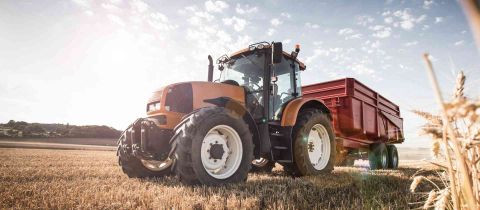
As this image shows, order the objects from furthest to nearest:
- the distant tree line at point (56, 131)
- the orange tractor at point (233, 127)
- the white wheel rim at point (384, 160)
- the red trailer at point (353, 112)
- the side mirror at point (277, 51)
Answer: the distant tree line at point (56, 131) < the white wheel rim at point (384, 160) < the red trailer at point (353, 112) < the side mirror at point (277, 51) < the orange tractor at point (233, 127)

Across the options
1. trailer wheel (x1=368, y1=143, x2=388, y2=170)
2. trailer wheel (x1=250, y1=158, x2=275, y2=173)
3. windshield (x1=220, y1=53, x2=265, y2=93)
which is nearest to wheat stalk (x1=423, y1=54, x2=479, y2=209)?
windshield (x1=220, y1=53, x2=265, y2=93)

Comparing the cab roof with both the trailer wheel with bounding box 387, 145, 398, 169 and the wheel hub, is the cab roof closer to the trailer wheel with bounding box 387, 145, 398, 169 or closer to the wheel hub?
the wheel hub

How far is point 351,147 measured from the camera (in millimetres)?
7867

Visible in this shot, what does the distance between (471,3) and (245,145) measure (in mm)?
4239

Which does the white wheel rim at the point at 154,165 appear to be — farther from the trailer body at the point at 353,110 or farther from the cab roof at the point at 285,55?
the trailer body at the point at 353,110

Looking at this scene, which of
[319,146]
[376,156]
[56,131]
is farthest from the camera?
[56,131]

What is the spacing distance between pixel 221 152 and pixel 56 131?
154 feet

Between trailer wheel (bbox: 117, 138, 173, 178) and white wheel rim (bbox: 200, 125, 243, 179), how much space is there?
3.97 ft

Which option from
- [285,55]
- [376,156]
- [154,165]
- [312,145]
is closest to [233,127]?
[154,165]

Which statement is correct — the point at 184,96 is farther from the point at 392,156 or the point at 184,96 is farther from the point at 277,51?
the point at 392,156

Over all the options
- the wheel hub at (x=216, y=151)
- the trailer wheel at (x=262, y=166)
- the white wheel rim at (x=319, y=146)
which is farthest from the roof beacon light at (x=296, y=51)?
the wheel hub at (x=216, y=151)

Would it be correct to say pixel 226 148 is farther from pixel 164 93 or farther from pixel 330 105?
pixel 330 105

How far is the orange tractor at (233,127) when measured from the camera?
13.3ft

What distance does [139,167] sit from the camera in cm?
543
